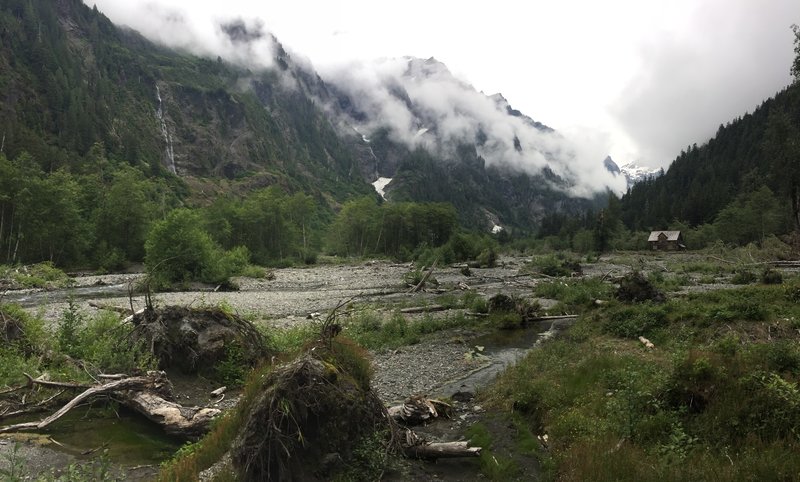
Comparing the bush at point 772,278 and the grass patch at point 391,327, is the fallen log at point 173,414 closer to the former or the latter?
the grass patch at point 391,327

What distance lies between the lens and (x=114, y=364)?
13484 millimetres

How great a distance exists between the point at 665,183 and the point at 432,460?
218m

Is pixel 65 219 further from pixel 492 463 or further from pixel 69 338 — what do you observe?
pixel 492 463

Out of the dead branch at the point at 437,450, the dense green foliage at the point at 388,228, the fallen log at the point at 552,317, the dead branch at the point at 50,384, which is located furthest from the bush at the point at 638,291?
the dense green foliage at the point at 388,228

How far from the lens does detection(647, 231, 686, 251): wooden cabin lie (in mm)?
122688

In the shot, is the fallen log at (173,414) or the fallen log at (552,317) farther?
the fallen log at (552,317)

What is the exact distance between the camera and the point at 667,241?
124062mm

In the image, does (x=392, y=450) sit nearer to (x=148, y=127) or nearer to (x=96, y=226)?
(x=96, y=226)

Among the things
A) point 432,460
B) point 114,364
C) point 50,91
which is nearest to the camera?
point 432,460

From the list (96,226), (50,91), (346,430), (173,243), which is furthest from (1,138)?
(346,430)

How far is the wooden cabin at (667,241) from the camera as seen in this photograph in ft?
403

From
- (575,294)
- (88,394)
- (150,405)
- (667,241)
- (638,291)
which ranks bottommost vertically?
(150,405)

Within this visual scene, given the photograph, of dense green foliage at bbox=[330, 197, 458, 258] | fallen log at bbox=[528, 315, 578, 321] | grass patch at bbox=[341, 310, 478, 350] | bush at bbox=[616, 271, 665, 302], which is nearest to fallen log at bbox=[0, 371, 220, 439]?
grass patch at bbox=[341, 310, 478, 350]

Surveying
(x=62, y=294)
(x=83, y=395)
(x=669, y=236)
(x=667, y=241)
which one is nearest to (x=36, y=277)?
(x=62, y=294)
